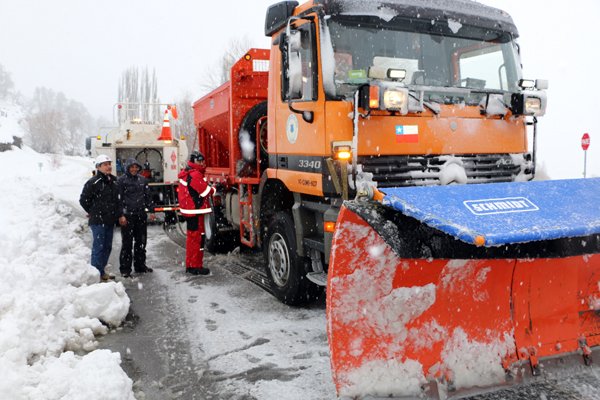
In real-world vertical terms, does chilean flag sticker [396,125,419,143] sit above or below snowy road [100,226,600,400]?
above

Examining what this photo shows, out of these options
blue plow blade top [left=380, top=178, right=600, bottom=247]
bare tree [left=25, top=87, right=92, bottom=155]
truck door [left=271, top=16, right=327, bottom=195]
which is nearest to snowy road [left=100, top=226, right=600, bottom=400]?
blue plow blade top [left=380, top=178, right=600, bottom=247]

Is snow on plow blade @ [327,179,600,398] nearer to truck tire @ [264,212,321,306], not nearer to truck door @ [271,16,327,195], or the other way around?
truck door @ [271,16,327,195]

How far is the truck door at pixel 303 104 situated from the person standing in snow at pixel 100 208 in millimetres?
2737

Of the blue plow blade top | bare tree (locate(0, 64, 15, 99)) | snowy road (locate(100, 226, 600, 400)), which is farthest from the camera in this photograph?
bare tree (locate(0, 64, 15, 99))

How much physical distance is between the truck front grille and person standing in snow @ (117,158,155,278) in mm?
4337

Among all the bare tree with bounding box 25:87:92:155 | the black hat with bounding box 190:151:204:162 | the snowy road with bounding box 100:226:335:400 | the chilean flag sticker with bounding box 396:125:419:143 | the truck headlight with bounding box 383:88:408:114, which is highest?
the bare tree with bounding box 25:87:92:155

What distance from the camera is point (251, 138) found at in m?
7.06

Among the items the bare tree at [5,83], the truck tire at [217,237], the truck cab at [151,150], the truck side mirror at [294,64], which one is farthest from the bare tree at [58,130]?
the truck side mirror at [294,64]

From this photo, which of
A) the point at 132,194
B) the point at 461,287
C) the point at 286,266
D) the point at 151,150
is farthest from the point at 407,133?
the point at 151,150

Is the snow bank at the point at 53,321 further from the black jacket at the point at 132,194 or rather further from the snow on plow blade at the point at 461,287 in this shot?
the snow on plow blade at the point at 461,287

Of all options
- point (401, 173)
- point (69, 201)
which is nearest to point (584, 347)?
point (401, 173)

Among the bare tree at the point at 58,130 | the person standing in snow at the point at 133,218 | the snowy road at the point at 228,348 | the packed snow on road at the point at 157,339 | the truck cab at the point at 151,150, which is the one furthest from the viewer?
the bare tree at the point at 58,130

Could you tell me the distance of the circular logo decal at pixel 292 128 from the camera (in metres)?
5.12

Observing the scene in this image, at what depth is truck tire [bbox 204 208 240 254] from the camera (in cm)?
898
